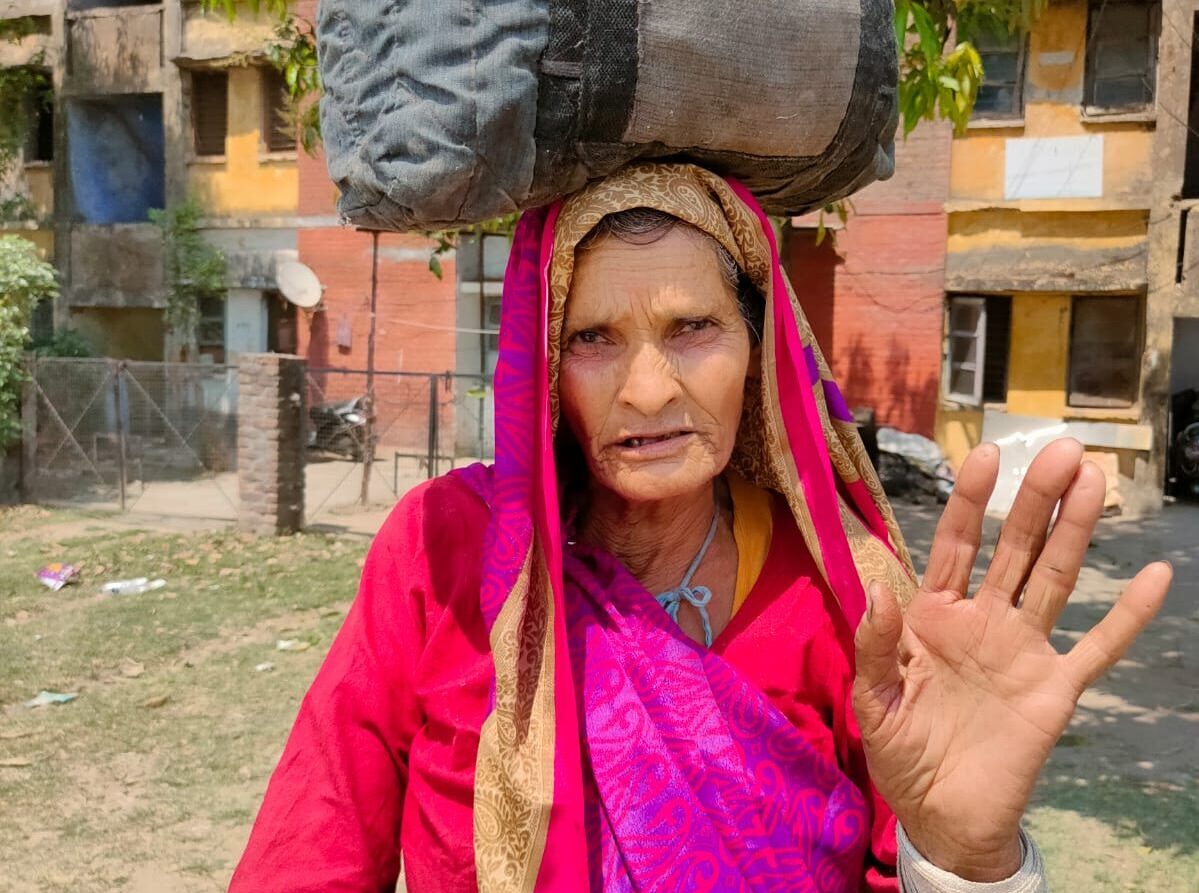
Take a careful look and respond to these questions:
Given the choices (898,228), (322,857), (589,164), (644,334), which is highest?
(898,228)

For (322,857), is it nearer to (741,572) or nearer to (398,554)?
(398,554)

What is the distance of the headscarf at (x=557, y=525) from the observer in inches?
54.9

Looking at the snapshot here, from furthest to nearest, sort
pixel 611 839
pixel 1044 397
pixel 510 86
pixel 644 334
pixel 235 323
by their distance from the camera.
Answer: pixel 235 323 < pixel 1044 397 < pixel 644 334 < pixel 611 839 < pixel 510 86

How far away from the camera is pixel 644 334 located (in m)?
1.53

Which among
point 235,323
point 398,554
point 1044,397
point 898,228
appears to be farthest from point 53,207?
point 398,554

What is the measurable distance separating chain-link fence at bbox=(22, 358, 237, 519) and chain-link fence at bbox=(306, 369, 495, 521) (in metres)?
1.58

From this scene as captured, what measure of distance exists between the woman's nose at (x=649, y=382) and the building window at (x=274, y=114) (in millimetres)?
15366

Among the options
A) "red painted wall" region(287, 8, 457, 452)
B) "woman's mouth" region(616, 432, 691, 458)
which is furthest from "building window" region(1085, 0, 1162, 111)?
"woman's mouth" region(616, 432, 691, 458)

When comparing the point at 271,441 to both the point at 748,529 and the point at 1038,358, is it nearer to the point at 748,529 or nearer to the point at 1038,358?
the point at 748,529

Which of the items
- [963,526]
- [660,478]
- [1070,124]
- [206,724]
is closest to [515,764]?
[660,478]

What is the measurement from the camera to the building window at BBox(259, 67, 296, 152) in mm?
15508

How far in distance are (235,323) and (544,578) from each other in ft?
52.0

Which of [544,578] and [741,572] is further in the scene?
[741,572]

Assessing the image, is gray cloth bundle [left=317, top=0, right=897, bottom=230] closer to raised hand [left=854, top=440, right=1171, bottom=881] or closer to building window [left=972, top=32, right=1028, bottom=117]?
raised hand [left=854, top=440, right=1171, bottom=881]
